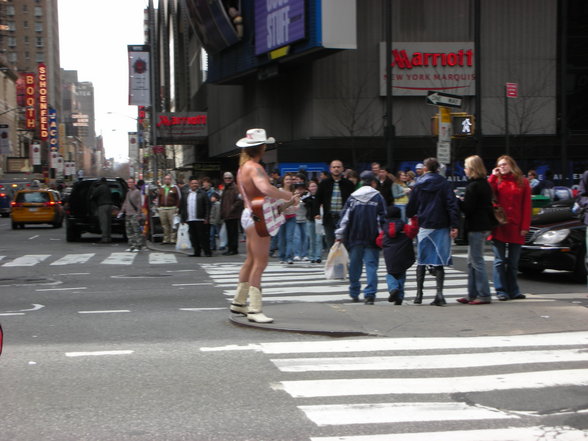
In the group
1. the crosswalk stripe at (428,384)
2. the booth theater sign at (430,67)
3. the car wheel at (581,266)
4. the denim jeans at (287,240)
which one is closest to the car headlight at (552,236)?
the car wheel at (581,266)

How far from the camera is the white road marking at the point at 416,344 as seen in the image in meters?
7.43

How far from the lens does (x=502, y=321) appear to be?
8.70 metres

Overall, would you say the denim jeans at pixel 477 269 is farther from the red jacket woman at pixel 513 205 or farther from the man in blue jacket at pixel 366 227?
the man in blue jacket at pixel 366 227

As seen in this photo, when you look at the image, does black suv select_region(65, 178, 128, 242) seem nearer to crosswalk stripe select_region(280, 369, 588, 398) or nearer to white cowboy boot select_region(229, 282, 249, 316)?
white cowboy boot select_region(229, 282, 249, 316)

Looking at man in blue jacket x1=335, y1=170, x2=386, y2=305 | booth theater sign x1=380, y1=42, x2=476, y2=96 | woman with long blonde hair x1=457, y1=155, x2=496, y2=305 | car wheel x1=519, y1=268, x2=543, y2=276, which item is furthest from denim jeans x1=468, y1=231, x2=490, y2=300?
booth theater sign x1=380, y1=42, x2=476, y2=96

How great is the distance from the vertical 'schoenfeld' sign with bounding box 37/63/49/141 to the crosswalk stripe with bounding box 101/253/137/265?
353ft

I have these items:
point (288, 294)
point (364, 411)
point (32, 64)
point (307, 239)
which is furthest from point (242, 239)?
point (32, 64)

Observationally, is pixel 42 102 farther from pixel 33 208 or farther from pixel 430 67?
pixel 430 67

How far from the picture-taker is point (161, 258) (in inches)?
728

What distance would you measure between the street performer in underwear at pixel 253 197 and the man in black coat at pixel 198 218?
9979 millimetres

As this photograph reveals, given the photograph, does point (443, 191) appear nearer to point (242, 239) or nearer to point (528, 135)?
point (242, 239)

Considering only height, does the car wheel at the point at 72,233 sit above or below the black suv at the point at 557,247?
below

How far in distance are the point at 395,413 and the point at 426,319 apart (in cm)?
347

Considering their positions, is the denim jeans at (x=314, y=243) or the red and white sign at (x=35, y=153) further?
the red and white sign at (x=35, y=153)
